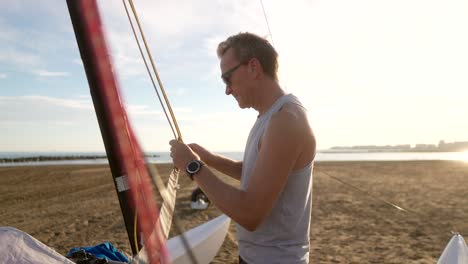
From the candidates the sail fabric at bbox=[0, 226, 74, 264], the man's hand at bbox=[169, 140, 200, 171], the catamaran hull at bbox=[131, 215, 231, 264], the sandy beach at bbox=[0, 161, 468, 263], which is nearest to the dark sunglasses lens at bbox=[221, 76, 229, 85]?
the man's hand at bbox=[169, 140, 200, 171]

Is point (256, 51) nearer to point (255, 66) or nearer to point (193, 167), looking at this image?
point (255, 66)

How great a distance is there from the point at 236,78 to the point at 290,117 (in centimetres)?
49

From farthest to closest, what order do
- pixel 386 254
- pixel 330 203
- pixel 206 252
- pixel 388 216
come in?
1. pixel 330 203
2. pixel 388 216
3. pixel 386 254
4. pixel 206 252

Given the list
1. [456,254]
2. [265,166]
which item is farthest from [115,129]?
[456,254]

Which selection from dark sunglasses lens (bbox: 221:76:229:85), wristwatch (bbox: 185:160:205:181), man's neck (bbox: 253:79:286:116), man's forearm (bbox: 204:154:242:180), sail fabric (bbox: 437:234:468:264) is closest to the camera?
wristwatch (bbox: 185:160:205:181)

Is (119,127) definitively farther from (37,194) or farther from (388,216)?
(37,194)

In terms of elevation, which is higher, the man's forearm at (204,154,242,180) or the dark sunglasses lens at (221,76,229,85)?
the dark sunglasses lens at (221,76,229,85)

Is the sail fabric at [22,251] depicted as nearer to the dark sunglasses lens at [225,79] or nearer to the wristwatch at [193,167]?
the wristwatch at [193,167]

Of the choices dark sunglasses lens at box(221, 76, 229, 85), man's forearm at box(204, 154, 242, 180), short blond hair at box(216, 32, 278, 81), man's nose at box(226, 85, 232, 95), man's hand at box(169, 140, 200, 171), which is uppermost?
short blond hair at box(216, 32, 278, 81)

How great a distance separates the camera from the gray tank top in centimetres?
172

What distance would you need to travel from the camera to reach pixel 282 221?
1.74 m

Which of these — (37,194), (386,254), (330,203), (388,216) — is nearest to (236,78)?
(386,254)

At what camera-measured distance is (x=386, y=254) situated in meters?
6.23

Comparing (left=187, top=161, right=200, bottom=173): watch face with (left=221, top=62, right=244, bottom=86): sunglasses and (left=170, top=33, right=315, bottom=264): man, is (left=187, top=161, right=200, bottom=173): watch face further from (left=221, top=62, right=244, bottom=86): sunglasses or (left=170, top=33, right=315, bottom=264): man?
(left=221, top=62, right=244, bottom=86): sunglasses
